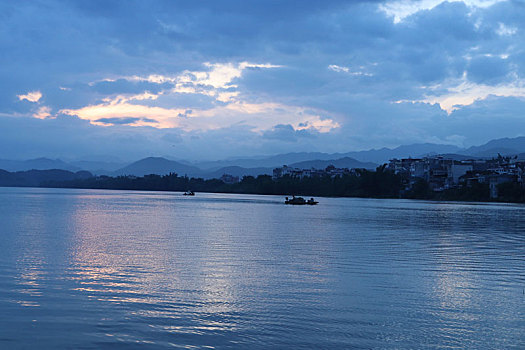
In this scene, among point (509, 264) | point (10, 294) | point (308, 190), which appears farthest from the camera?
point (308, 190)

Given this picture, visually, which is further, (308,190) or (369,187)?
(308,190)

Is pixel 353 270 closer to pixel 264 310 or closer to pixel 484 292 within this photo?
pixel 484 292

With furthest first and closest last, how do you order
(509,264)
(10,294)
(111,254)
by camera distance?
1. (111,254)
2. (509,264)
3. (10,294)

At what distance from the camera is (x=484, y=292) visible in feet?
44.7

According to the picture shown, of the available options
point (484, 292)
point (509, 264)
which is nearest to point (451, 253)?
point (509, 264)

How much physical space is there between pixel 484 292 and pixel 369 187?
10675cm

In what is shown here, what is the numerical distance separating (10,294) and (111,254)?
7615 millimetres

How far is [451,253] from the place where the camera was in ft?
71.8

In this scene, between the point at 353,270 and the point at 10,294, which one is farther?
the point at 353,270

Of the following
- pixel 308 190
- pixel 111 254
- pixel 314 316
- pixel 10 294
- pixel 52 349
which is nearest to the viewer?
pixel 52 349

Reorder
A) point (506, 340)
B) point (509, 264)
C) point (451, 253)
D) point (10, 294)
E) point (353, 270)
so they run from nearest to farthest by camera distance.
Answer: point (506, 340) < point (10, 294) < point (353, 270) < point (509, 264) < point (451, 253)

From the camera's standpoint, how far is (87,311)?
36.7 ft

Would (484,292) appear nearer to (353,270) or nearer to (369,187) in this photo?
(353,270)

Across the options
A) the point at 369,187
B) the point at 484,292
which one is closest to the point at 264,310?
the point at 484,292
